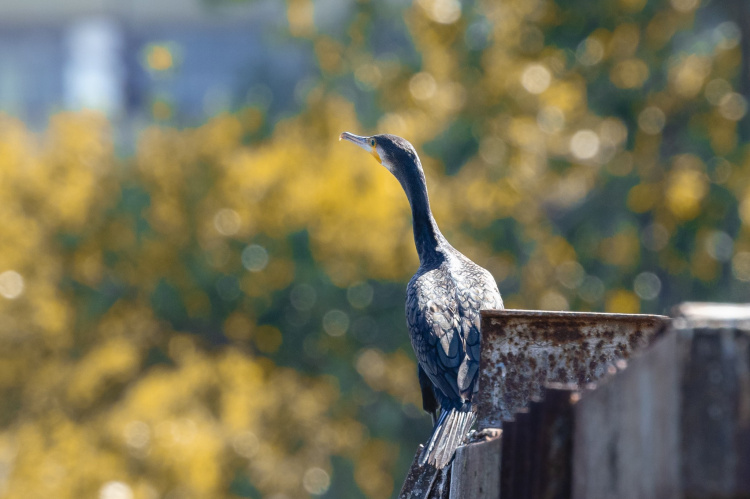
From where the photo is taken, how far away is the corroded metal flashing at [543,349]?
2.78 metres

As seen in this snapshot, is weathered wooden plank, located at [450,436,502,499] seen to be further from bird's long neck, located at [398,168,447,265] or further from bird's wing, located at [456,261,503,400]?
bird's long neck, located at [398,168,447,265]

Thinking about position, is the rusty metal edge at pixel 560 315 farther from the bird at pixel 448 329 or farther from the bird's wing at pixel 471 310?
the bird's wing at pixel 471 310

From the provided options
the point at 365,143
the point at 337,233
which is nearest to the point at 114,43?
the point at 337,233

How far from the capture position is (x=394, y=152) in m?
5.62

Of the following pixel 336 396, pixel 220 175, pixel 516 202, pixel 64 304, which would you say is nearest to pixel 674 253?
pixel 516 202

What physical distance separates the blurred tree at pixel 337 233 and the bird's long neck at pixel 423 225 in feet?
22.0

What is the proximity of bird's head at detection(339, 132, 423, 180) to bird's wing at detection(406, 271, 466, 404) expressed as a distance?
110 cm

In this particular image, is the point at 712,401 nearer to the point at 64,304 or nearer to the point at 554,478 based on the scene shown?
Answer: the point at 554,478

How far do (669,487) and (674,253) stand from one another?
11.2 m

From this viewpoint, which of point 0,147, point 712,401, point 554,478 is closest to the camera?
point 712,401

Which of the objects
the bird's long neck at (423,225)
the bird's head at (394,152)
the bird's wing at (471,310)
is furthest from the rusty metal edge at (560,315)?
the bird's head at (394,152)

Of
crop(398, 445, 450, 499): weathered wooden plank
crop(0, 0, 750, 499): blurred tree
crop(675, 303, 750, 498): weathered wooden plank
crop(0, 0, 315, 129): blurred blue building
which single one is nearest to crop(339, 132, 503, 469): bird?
crop(398, 445, 450, 499): weathered wooden plank

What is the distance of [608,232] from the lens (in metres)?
12.7

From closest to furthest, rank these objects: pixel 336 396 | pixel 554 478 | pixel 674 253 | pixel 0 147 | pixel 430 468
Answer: pixel 554 478
pixel 430 468
pixel 674 253
pixel 336 396
pixel 0 147
